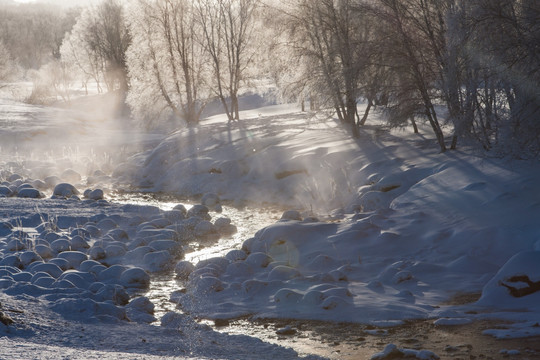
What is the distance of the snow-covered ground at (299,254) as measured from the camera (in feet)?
18.8

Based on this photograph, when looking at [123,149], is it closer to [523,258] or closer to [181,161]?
[181,161]

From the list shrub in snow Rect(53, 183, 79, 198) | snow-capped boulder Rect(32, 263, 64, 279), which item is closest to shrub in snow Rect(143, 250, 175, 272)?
snow-capped boulder Rect(32, 263, 64, 279)

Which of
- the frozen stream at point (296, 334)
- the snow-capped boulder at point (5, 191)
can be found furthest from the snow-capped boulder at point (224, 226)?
the snow-capped boulder at point (5, 191)

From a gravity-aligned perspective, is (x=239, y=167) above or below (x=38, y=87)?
below

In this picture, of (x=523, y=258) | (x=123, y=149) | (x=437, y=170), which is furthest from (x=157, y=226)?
(x=123, y=149)

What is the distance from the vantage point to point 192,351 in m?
5.17

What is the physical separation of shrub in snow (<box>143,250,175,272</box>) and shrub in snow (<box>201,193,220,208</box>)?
16.3 feet

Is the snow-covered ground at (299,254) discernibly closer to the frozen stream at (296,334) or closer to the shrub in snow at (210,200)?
the shrub in snow at (210,200)

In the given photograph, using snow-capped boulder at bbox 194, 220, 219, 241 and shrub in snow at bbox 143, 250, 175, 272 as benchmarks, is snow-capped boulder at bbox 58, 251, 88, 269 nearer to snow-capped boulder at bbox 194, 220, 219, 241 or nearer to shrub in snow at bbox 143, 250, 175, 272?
shrub in snow at bbox 143, 250, 175, 272

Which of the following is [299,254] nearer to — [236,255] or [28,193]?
[236,255]

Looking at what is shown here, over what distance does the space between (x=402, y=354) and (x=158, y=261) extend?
448cm

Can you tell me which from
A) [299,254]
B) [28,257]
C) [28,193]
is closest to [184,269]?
[299,254]

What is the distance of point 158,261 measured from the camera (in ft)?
28.2

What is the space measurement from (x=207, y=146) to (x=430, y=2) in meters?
9.41
